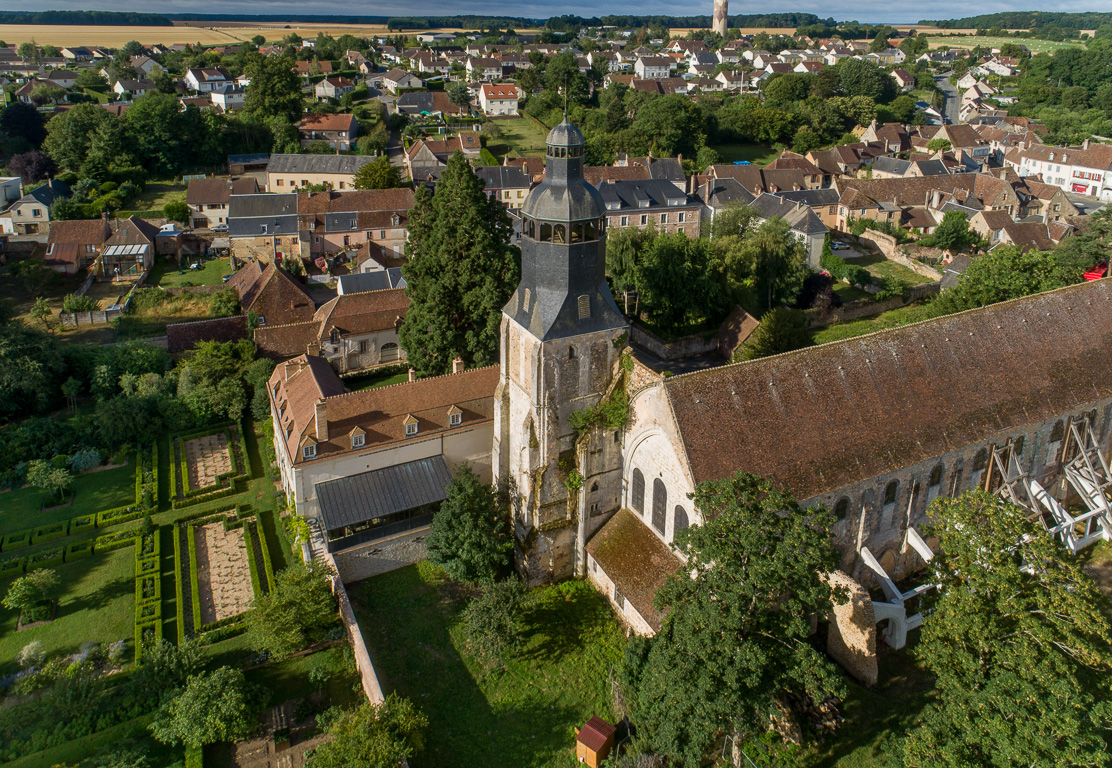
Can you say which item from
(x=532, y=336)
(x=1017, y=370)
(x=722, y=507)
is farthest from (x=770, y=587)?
(x=1017, y=370)

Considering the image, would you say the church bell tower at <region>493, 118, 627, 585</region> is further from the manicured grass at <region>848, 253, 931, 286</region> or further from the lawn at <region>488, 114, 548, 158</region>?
the lawn at <region>488, 114, 548, 158</region>

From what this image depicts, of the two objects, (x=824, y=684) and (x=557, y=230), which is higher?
(x=557, y=230)

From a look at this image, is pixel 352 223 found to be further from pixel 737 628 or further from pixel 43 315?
pixel 737 628

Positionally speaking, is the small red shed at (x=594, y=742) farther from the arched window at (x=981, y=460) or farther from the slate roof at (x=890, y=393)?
the arched window at (x=981, y=460)

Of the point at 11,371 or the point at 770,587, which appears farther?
the point at 11,371

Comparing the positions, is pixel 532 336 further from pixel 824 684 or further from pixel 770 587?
pixel 824 684

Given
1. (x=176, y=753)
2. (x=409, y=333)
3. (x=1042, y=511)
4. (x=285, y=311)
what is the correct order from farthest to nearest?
(x=285, y=311)
(x=409, y=333)
(x=1042, y=511)
(x=176, y=753)

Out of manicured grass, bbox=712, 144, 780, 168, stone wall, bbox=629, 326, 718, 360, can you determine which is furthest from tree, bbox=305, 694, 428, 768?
manicured grass, bbox=712, 144, 780, 168

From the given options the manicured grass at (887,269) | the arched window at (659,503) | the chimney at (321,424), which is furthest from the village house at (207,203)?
the arched window at (659,503)
